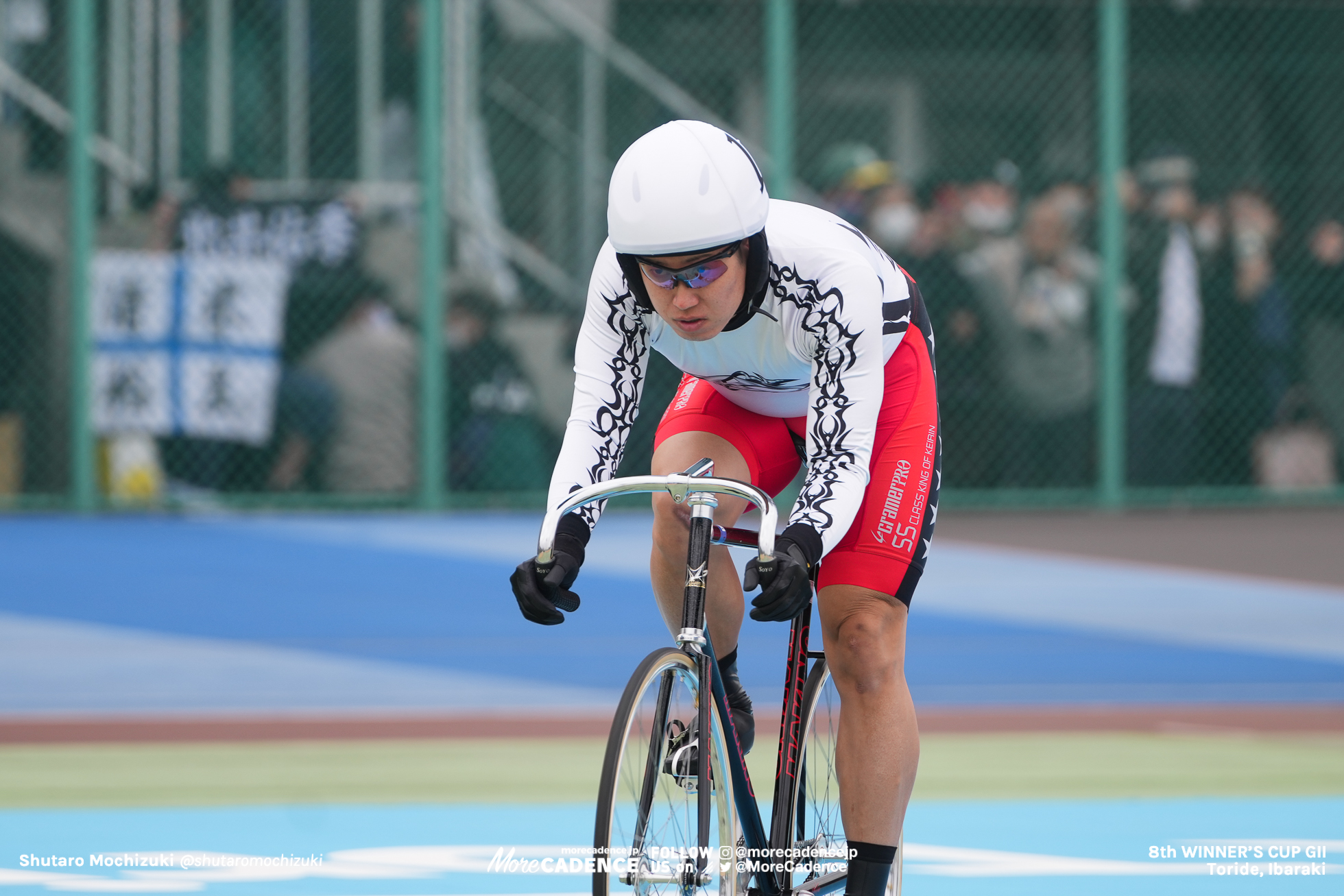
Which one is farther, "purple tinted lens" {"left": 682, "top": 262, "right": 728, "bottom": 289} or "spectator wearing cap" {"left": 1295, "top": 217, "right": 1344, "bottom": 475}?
Result: "spectator wearing cap" {"left": 1295, "top": 217, "right": 1344, "bottom": 475}

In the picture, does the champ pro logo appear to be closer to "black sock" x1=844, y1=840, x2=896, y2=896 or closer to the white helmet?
"black sock" x1=844, y1=840, x2=896, y2=896

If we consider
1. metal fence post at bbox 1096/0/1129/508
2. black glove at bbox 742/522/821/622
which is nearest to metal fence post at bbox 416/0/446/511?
metal fence post at bbox 1096/0/1129/508

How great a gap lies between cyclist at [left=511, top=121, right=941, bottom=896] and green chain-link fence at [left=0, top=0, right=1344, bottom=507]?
755 cm

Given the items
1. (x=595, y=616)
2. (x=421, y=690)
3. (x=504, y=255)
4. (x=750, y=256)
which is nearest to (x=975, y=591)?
(x=595, y=616)

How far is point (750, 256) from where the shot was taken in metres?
3.35

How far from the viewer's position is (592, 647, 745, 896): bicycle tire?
3.01 meters

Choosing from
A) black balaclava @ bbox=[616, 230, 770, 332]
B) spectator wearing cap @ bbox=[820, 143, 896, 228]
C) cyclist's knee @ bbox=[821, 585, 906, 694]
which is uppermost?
spectator wearing cap @ bbox=[820, 143, 896, 228]

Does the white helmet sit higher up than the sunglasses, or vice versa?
the white helmet

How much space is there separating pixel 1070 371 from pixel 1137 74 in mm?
1958

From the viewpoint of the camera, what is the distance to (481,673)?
7.25 metres

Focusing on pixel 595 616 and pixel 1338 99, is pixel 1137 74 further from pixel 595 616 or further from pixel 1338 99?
pixel 595 616

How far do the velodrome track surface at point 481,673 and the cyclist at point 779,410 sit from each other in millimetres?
771

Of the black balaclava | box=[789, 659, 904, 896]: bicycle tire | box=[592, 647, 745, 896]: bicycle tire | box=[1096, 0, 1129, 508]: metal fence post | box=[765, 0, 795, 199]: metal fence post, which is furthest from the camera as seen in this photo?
box=[1096, 0, 1129, 508]: metal fence post

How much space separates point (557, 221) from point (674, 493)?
901 centimetres
